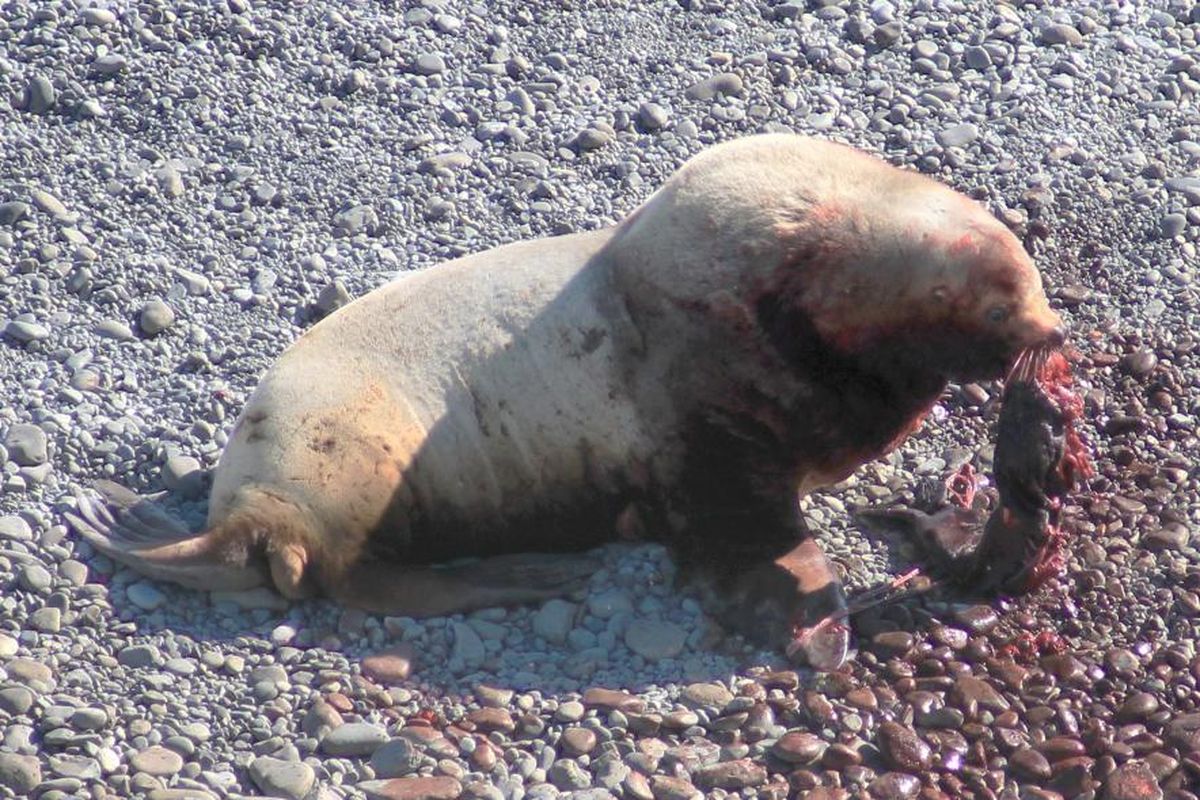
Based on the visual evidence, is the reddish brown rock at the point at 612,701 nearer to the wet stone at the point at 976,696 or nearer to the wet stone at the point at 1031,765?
the wet stone at the point at 976,696

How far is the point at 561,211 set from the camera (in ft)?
29.9

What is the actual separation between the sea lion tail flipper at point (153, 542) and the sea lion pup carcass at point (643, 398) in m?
0.01

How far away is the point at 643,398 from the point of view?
23.5 ft

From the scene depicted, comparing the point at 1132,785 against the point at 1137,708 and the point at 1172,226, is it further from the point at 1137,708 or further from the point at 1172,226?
the point at 1172,226

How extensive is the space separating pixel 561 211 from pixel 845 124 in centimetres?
166

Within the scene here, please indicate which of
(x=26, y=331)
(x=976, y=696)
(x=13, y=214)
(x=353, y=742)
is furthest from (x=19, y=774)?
(x=13, y=214)

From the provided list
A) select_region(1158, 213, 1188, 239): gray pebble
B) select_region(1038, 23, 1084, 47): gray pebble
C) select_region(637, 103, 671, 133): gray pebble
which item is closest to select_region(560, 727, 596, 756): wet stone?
select_region(637, 103, 671, 133): gray pebble

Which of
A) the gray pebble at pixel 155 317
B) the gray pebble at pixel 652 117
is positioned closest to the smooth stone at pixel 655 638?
the gray pebble at pixel 155 317

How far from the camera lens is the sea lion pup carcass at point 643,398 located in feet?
22.9

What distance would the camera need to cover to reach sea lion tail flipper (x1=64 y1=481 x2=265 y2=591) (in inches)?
279

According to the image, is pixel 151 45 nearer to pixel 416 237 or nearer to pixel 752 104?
pixel 416 237

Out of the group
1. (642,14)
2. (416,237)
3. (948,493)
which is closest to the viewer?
(948,493)

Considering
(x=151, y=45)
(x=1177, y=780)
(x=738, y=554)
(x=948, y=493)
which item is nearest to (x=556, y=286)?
(x=738, y=554)

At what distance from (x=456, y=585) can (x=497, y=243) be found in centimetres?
220
